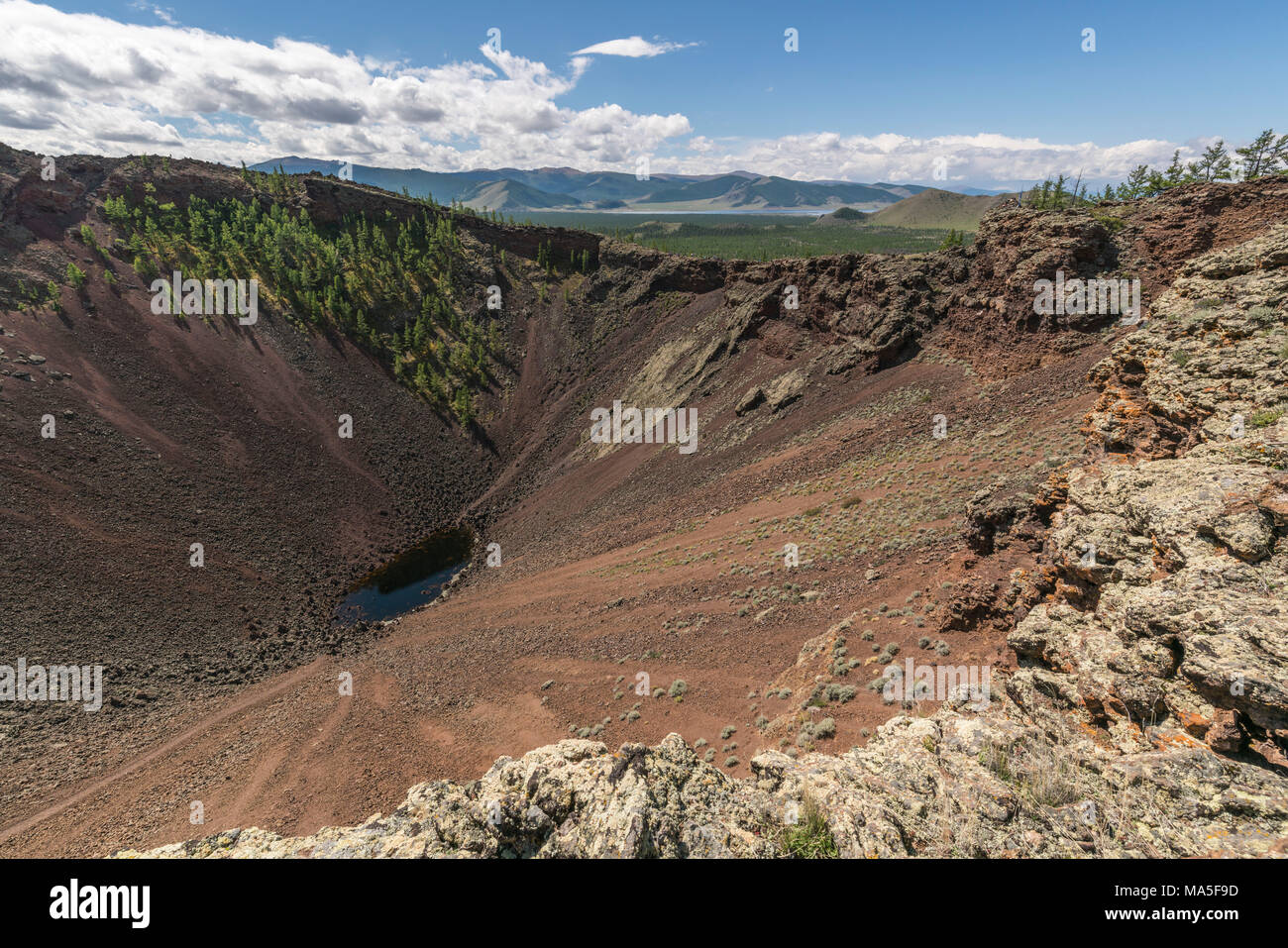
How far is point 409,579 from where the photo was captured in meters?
38.0

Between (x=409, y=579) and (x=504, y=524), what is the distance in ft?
28.0

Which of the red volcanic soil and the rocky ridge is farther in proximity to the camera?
the red volcanic soil

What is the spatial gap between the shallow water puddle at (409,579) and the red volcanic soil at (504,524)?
4.40ft

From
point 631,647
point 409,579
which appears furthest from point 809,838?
point 409,579

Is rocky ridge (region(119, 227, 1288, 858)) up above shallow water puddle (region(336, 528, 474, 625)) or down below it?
above

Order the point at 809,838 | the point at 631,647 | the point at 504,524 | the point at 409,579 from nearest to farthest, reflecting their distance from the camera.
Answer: the point at 809,838 < the point at 631,647 < the point at 409,579 < the point at 504,524

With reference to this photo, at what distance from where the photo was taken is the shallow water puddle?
34.4 meters

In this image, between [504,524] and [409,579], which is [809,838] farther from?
[504,524]

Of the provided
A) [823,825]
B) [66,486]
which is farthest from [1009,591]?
[66,486]

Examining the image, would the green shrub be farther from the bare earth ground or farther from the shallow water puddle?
the shallow water puddle

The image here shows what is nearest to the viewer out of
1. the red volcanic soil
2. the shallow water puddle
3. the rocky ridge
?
the rocky ridge

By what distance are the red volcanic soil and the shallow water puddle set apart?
1.34 metres

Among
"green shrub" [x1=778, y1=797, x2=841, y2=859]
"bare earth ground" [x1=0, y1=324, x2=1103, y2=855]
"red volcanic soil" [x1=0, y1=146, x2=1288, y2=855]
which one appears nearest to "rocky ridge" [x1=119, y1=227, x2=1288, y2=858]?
"green shrub" [x1=778, y1=797, x2=841, y2=859]

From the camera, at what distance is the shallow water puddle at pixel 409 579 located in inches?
1356
